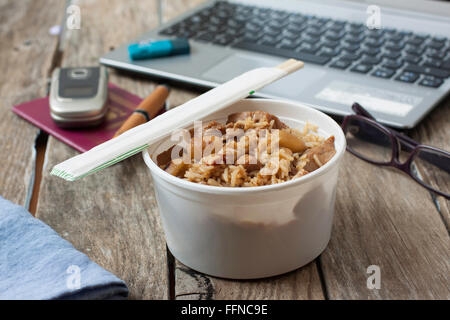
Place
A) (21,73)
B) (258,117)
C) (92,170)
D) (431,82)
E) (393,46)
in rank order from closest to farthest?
(92,170), (258,117), (431,82), (393,46), (21,73)

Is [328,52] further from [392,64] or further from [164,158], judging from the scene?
[164,158]

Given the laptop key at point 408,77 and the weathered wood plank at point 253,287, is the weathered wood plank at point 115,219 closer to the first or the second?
the weathered wood plank at point 253,287

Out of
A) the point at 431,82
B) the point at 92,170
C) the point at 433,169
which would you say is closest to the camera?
the point at 92,170

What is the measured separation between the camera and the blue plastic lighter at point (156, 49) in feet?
3.16

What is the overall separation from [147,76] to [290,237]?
1.84 feet

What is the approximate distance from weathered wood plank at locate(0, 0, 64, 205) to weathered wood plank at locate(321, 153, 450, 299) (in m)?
0.41

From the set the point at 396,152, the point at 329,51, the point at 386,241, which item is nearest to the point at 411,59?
the point at 329,51

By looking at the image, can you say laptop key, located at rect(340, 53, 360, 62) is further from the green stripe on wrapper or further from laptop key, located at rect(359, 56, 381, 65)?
the green stripe on wrapper

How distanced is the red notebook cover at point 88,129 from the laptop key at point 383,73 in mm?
393

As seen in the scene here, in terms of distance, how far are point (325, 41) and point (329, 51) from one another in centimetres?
4

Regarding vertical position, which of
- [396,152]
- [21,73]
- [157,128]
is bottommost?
[21,73]

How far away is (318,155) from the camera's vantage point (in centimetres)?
54

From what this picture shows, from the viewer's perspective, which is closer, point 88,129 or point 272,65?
point 88,129
